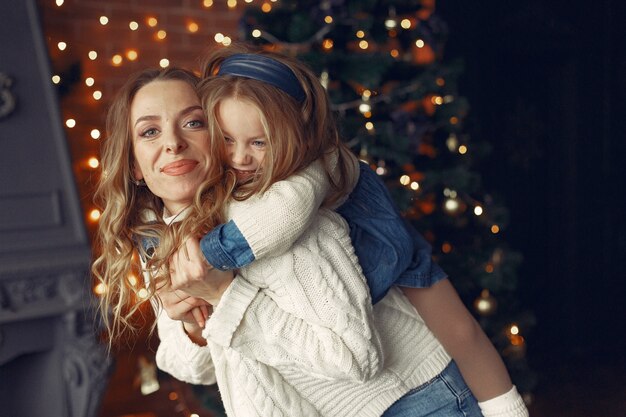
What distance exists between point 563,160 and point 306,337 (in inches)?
171

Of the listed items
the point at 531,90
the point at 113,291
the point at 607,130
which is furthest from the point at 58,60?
the point at 607,130

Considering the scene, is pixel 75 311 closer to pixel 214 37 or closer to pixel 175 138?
pixel 214 37

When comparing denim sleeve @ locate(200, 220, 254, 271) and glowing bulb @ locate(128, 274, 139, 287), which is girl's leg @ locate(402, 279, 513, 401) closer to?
denim sleeve @ locate(200, 220, 254, 271)

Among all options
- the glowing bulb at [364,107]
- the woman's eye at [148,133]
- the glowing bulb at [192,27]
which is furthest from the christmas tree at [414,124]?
the woman's eye at [148,133]

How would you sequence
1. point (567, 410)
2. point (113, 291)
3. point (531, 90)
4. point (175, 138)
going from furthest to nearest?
point (531, 90) < point (567, 410) < point (113, 291) < point (175, 138)

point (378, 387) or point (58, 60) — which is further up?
point (58, 60)

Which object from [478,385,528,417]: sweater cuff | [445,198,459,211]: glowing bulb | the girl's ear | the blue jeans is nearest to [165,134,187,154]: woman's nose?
the girl's ear

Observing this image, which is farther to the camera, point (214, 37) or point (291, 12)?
point (214, 37)

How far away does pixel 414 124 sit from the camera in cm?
330

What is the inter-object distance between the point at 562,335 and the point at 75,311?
3526 mm

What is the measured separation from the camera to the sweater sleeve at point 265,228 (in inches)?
52.5

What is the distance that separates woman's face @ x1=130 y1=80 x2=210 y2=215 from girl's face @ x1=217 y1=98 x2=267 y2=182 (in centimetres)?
5

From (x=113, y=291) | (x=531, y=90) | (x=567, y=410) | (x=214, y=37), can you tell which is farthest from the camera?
(x=531, y=90)

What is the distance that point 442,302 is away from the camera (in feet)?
5.29
